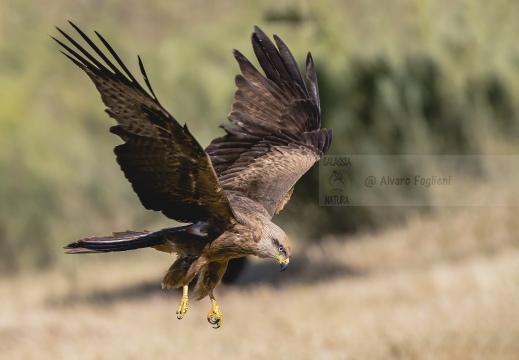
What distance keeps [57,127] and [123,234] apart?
81.6 ft

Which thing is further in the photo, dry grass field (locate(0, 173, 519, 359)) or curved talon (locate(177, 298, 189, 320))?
dry grass field (locate(0, 173, 519, 359))

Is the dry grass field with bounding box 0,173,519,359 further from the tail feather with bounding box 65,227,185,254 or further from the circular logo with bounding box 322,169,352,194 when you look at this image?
the tail feather with bounding box 65,227,185,254

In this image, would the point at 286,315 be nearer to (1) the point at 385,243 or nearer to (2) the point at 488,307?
(2) the point at 488,307

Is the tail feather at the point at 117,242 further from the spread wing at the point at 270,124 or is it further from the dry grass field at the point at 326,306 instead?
the dry grass field at the point at 326,306

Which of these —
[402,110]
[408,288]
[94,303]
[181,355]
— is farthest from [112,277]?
[181,355]

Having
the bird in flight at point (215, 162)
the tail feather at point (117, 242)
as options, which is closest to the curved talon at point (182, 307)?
the bird in flight at point (215, 162)

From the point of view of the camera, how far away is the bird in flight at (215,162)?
554 cm

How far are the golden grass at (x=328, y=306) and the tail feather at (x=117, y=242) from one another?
365 cm

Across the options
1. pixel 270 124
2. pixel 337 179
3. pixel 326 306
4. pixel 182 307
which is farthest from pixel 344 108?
pixel 182 307

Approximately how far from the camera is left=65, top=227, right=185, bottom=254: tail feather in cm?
588

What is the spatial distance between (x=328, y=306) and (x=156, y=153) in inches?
308

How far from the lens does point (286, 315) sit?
1279cm

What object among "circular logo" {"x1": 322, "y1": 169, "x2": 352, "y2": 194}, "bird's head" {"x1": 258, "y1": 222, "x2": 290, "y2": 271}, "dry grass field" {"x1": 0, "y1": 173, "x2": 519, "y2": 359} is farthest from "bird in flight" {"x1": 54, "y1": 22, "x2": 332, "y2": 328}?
"circular logo" {"x1": 322, "y1": 169, "x2": 352, "y2": 194}

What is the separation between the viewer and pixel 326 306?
1330cm
